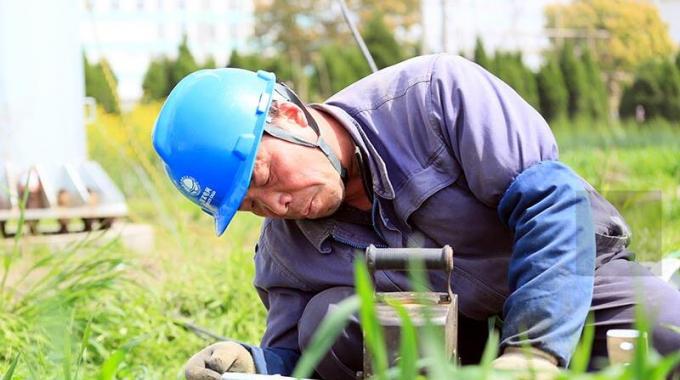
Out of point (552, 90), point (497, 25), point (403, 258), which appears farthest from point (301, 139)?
point (497, 25)

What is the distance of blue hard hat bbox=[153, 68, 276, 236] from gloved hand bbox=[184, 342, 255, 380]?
0.80 feet

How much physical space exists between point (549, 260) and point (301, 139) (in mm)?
541

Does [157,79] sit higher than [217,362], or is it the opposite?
[217,362]

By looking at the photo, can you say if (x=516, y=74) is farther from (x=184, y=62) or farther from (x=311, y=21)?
(x=311, y=21)

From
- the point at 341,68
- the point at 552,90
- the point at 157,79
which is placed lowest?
the point at 157,79

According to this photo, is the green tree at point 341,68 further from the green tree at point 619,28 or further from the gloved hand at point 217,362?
the gloved hand at point 217,362

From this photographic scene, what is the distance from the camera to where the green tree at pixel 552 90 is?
55.9 feet

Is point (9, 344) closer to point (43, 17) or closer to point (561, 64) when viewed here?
point (43, 17)

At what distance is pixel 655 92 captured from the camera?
13.7 m

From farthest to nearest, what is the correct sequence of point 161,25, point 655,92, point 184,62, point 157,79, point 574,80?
point 161,25 < point 157,79 < point 184,62 < point 574,80 < point 655,92

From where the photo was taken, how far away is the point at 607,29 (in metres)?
17.1

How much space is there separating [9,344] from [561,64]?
15855 mm

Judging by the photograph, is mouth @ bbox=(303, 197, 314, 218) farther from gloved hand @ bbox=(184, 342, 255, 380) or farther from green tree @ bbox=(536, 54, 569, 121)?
green tree @ bbox=(536, 54, 569, 121)

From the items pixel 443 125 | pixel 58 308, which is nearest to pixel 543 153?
pixel 443 125
